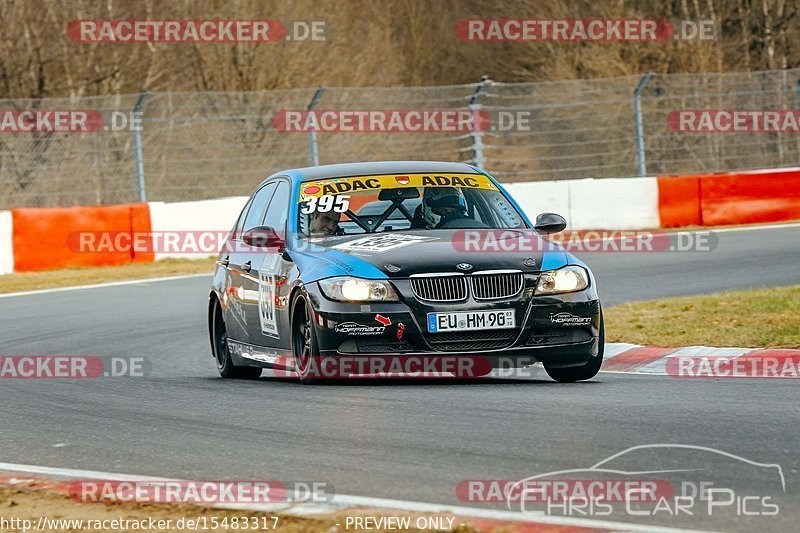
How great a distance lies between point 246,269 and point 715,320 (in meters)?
3.97

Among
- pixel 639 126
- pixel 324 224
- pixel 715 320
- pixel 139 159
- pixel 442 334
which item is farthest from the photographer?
pixel 639 126

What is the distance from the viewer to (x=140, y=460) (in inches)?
273

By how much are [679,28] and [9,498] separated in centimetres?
3309

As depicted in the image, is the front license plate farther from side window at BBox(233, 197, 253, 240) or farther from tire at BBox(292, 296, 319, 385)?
side window at BBox(233, 197, 253, 240)

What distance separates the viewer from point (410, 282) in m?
8.80

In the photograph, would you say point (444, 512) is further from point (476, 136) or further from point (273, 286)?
point (476, 136)

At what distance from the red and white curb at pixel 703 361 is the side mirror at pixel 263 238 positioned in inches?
102

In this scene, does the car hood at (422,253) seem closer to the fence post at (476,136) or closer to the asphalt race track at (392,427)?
the asphalt race track at (392,427)

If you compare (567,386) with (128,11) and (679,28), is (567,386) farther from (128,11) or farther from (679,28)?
(128,11)

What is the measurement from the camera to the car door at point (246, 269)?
10.4 meters

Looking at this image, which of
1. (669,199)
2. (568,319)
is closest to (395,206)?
(568,319)

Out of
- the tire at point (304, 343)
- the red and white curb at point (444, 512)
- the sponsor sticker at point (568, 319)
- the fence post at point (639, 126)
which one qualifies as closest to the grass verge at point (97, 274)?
the fence post at point (639, 126)

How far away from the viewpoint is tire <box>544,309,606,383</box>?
9.25m

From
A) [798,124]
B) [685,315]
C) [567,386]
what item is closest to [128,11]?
[798,124]
